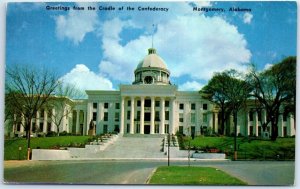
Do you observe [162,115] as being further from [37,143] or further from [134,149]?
[37,143]

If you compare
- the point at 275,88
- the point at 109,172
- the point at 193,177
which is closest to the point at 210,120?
the point at 275,88

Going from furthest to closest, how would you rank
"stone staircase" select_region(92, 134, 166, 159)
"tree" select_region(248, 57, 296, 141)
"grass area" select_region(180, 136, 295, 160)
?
"stone staircase" select_region(92, 134, 166, 159), "grass area" select_region(180, 136, 295, 160), "tree" select_region(248, 57, 296, 141)

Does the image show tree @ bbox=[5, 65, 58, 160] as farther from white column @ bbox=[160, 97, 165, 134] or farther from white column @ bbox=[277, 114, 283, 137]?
white column @ bbox=[160, 97, 165, 134]

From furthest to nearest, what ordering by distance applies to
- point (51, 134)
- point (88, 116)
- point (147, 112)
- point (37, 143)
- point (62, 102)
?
point (147, 112) → point (88, 116) → point (51, 134) → point (62, 102) → point (37, 143)

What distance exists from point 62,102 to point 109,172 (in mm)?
11601

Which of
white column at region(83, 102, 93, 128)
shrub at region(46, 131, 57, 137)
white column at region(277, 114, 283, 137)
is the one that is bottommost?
shrub at region(46, 131, 57, 137)

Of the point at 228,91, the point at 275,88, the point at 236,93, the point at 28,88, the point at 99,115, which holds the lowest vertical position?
the point at 99,115

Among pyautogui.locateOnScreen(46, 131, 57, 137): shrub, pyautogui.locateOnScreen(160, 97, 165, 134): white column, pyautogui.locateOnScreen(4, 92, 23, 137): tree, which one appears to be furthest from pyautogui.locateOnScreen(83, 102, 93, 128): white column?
pyautogui.locateOnScreen(4, 92, 23, 137): tree

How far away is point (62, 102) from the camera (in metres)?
33.8

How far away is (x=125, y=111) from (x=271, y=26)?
22023mm

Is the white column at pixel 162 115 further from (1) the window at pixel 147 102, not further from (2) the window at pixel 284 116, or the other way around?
(2) the window at pixel 284 116

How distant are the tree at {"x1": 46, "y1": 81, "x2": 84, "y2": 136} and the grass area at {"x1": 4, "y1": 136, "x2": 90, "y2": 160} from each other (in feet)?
7.23

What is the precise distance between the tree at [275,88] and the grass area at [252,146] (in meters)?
1.00

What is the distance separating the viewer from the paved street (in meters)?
21.6
